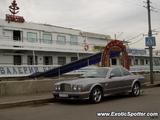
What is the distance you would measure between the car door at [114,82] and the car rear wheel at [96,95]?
502 millimetres

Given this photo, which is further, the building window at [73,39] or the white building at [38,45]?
the building window at [73,39]

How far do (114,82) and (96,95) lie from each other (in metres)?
1.42

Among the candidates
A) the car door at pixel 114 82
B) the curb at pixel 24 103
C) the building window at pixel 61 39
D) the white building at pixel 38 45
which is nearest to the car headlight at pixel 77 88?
the car door at pixel 114 82

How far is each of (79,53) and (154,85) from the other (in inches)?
451

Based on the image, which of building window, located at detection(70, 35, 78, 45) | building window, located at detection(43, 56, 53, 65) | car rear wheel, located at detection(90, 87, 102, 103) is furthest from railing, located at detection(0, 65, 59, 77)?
car rear wheel, located at detection(90, 87, 102, 103)

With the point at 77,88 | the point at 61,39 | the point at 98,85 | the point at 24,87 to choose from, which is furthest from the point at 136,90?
the point at 61,39

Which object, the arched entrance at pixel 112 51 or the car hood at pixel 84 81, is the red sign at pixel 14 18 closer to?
the arched entrance at pixel 112 51

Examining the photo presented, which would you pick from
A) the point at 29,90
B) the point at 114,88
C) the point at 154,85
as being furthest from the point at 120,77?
the point at 154,85

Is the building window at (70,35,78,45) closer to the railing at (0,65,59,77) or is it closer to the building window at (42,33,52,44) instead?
the building window at (42,33,52,44)

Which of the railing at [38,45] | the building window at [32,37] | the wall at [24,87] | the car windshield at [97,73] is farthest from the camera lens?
the building window at [32,37]

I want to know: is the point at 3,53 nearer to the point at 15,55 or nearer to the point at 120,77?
the point at 15,55

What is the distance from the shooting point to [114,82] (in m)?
14.9

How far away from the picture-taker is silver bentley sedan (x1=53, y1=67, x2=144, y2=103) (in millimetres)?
13445

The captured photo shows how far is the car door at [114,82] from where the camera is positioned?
14.6 m
